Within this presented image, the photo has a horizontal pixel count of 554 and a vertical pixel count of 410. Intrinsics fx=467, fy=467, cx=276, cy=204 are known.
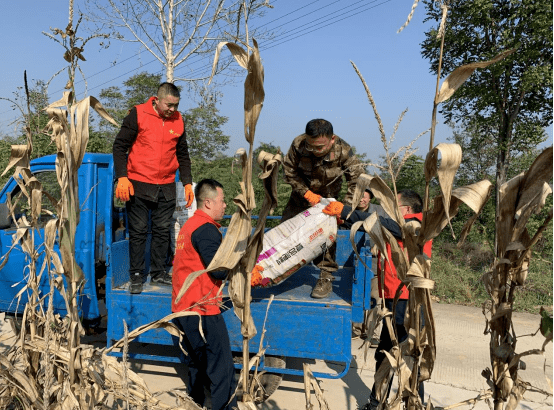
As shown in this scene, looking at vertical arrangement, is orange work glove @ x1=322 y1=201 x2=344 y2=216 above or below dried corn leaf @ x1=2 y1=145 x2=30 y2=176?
below

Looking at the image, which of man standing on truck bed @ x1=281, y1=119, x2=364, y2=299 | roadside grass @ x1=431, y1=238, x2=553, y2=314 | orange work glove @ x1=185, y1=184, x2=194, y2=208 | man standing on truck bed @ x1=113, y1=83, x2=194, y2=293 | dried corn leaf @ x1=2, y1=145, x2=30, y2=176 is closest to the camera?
dried corn leaf @ x1=2, y1=145, x2=30, y2=176

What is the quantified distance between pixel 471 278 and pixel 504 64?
133 inches

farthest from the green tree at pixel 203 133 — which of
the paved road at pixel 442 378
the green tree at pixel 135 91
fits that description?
the paved road at pixel 442 378

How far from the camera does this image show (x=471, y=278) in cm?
723

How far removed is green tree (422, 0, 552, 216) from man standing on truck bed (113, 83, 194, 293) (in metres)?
5.30

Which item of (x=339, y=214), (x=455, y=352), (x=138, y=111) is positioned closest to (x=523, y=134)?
(x=455, y=352)

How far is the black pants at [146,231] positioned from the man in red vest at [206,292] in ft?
3.33

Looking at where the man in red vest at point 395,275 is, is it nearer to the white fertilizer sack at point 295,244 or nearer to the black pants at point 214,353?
the white fertilizer sack at point 295,244

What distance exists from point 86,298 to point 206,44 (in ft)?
28.5

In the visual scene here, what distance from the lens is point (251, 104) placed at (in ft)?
5.30

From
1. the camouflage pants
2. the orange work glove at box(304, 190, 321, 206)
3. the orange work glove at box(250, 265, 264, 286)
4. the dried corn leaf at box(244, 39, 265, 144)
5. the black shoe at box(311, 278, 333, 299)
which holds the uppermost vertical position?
the dried corn leaf at box(244, 39, 265, 144)

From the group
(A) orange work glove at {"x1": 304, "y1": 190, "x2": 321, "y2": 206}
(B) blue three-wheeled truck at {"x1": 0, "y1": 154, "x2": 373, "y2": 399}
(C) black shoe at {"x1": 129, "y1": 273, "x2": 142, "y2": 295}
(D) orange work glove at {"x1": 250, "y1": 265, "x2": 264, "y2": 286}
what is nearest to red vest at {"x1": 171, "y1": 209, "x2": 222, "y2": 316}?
(D) orange work glove at {"x1": 250, "y1": 265, "x2": 264, "y2": 286}

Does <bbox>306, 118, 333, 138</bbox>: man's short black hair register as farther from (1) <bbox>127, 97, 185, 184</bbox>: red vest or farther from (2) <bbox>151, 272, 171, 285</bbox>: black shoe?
(2) <bbox>151, 272, 171, 285</bbox>: black shoe

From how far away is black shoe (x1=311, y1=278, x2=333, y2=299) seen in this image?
139 inches
